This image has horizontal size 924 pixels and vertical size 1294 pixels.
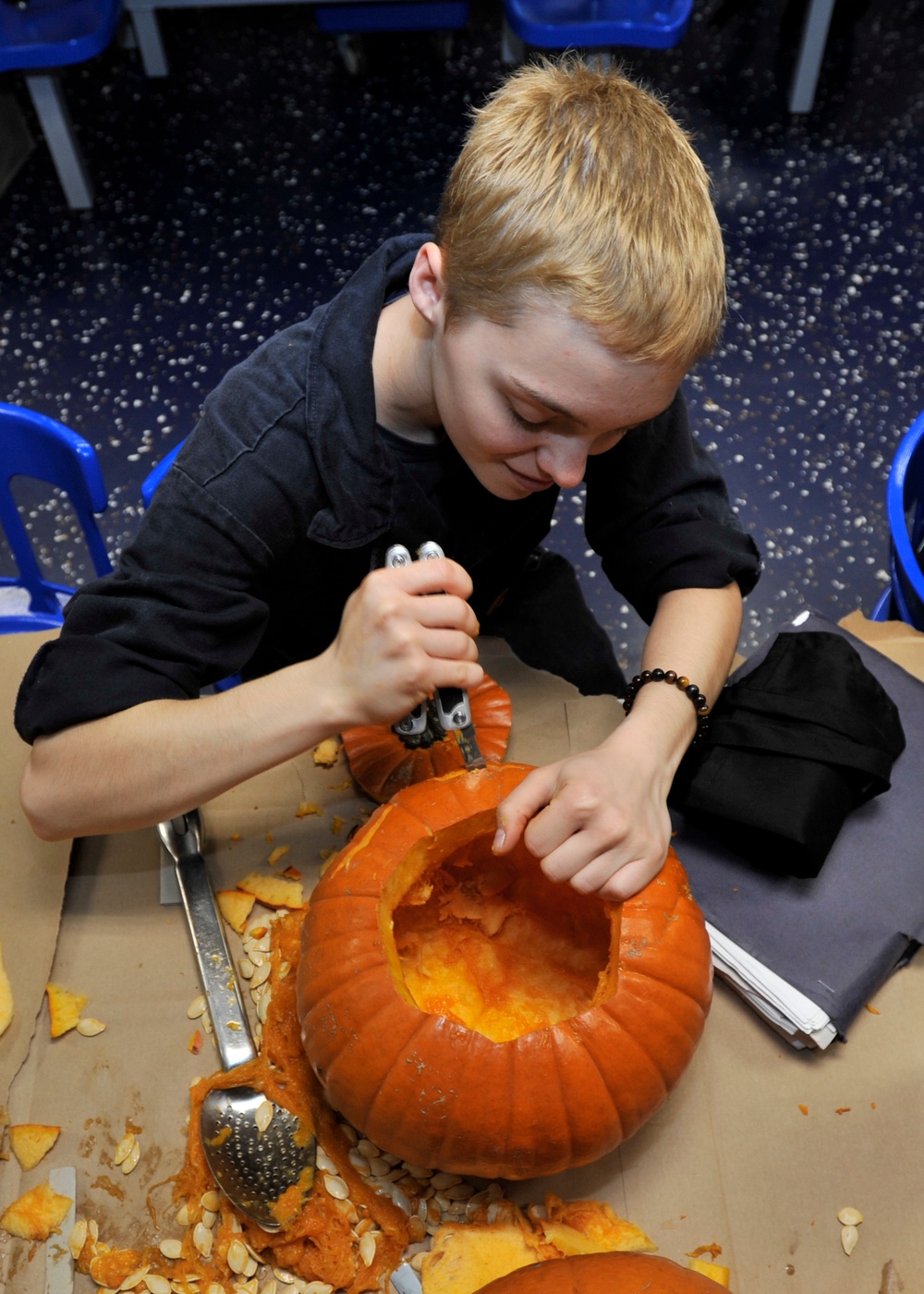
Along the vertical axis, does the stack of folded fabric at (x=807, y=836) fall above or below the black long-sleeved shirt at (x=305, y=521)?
below

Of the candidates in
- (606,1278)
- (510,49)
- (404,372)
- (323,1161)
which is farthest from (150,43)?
(606,1278)

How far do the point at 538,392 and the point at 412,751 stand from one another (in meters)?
0.38

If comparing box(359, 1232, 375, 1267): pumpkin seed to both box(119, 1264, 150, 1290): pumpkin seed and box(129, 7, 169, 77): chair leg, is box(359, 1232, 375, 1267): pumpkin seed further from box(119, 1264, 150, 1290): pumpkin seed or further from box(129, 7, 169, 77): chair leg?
box(129, 7, 169, 77): chair leg

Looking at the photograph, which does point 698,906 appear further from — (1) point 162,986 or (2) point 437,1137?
(1) point 162,986

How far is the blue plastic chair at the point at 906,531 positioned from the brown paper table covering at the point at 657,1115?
0.42m

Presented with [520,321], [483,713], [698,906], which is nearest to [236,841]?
[483,713]

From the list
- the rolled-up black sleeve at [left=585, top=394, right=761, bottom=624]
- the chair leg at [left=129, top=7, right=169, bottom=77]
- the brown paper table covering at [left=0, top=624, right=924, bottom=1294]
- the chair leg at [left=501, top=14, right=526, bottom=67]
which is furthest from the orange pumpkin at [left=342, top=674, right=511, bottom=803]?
the chair leg at [left=129, top=7, right=169, bottom=77]

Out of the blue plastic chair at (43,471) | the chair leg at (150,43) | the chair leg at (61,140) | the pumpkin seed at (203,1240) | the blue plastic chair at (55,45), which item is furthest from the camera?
the chair leg at (150,43)

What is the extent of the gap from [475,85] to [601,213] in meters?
2.35

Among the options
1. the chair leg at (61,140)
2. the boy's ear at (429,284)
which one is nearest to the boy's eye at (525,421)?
the boy's ear at (429,284)

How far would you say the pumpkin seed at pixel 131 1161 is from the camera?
2.77 ft

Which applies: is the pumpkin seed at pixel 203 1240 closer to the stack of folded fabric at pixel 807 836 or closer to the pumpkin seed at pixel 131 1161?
the pumpkin seed at pixel 131 1161

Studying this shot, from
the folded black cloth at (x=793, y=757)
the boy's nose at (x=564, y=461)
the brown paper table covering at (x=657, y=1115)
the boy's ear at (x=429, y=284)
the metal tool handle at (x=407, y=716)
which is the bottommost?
the brown paper table covering at (x=657, y=1115)

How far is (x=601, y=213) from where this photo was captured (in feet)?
2.43
